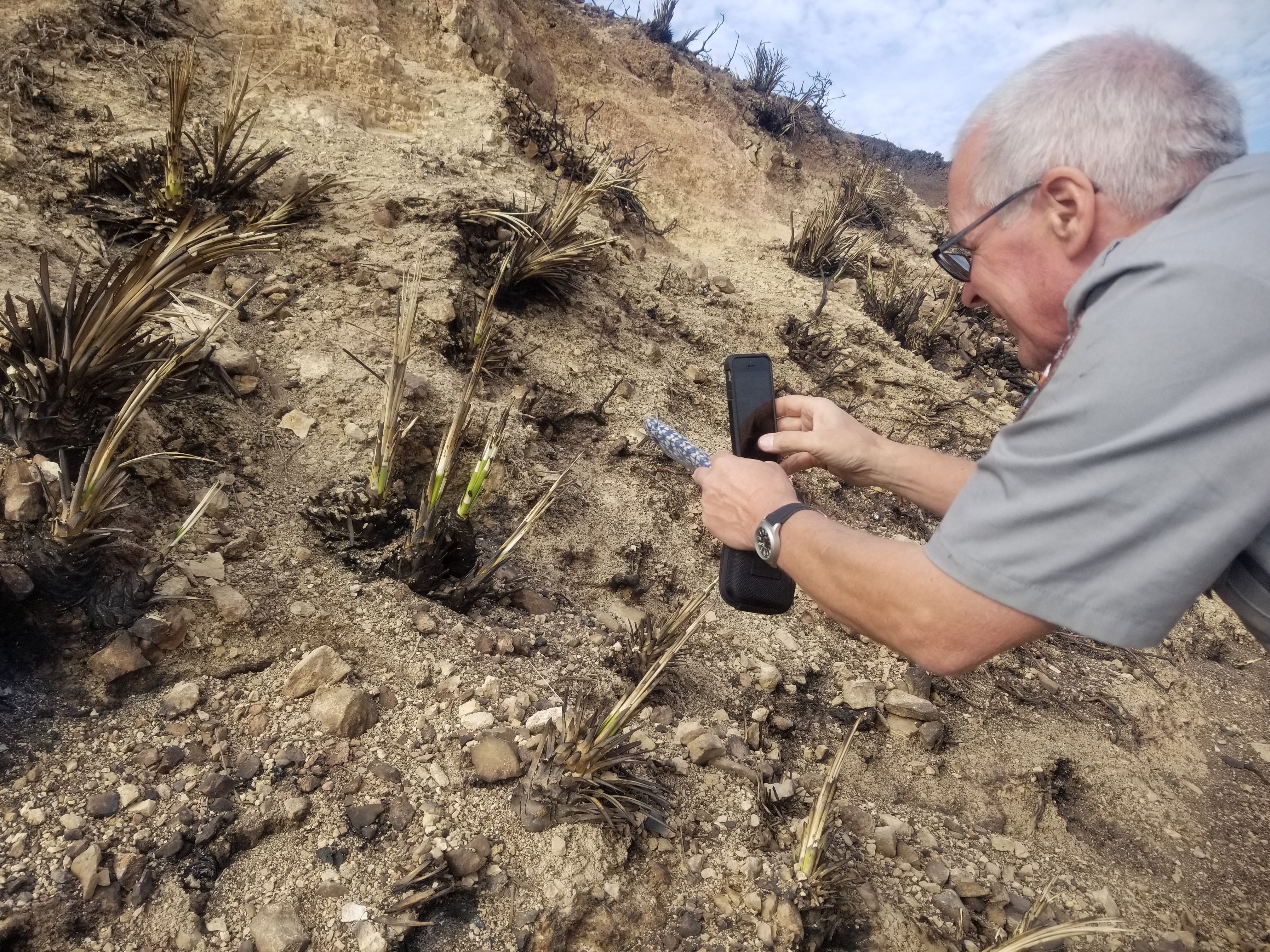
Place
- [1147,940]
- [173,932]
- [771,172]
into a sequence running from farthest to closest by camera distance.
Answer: [771,172], [1147,940], [173,932]

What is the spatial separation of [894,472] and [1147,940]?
1309mm

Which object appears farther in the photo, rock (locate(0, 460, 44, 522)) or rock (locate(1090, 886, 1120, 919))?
rock (locate(1090, 886, 1120, 919))

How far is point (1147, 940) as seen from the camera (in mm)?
1824

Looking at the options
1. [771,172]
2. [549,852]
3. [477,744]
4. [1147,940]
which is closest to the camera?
[549,852]

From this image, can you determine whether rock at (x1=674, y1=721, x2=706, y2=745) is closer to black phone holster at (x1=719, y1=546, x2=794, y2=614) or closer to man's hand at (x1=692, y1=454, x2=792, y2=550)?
black phone holster at (x1=719, y1=546, x2=794, y2=614)

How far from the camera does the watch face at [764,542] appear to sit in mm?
1362

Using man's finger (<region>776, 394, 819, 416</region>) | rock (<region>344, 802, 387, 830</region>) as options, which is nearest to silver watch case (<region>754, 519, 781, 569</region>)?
man's finger (<region>776, 394, 819, 416</region>)

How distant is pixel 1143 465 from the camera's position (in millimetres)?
909

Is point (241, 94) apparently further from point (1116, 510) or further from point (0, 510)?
point (1116, 510)

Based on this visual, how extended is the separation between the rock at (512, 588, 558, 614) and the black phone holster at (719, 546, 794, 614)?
0.67m

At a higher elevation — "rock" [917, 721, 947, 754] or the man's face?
the man's face

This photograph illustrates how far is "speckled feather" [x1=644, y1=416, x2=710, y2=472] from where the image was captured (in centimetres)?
180

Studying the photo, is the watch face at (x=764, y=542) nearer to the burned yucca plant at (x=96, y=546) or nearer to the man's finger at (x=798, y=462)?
the man's finger at (x=798, y=462)

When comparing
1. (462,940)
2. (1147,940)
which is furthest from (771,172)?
(462,940)
